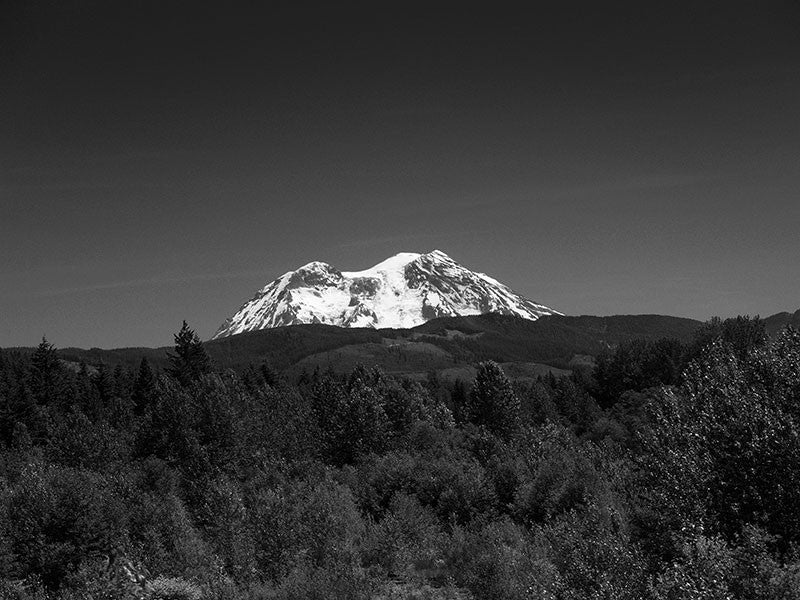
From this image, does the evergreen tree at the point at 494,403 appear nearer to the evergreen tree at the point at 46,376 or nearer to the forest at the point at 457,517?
the forest at the point at 457,517

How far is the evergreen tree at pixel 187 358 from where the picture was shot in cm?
9575

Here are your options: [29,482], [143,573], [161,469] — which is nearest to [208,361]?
[161,469]

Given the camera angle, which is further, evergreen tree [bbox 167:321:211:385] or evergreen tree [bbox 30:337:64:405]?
evergreen tree [bbox 30:337:64:405]

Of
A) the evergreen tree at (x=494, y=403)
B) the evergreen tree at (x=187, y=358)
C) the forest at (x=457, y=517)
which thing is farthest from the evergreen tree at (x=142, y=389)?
the evergreen tree at (x=494, y=403)

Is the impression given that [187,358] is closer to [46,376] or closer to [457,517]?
[46,376]

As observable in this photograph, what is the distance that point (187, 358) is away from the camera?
9762cm

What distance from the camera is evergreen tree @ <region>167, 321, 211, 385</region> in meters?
95.8

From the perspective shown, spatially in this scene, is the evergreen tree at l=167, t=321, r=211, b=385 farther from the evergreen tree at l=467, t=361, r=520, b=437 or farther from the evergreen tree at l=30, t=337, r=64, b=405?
the evergreen tree at l=467, t=361, r=520, b=437

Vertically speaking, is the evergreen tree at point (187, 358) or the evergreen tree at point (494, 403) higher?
the evergreen tree at point (187, 358)

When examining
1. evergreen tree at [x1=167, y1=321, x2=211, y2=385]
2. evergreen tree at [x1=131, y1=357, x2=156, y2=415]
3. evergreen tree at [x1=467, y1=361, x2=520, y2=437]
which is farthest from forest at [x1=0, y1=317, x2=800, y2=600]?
evergreen tree at [x1=131, y1=357, x2=156, y2=415]

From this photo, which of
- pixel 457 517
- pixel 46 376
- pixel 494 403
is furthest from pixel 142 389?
pixel 457 517

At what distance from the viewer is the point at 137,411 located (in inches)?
4272

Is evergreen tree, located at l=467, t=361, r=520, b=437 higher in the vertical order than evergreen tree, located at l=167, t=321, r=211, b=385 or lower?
lower

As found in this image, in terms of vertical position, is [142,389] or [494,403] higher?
[142,389]
